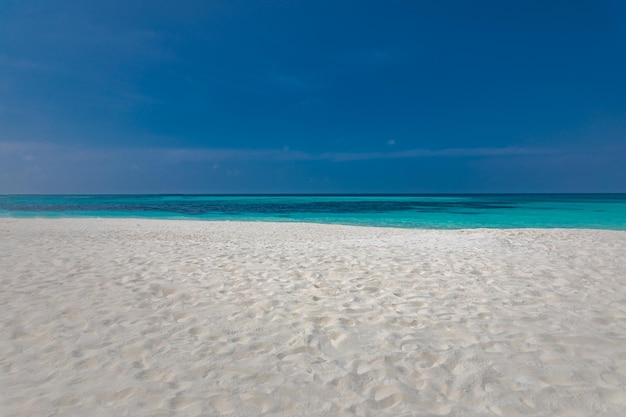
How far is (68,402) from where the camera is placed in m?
3.21

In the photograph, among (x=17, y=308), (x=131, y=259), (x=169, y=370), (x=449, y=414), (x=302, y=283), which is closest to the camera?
(x=449, y=414)

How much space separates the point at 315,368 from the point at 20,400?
2.84 metres

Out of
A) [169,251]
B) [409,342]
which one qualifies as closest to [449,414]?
[409,342]

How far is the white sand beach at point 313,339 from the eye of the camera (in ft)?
10.8

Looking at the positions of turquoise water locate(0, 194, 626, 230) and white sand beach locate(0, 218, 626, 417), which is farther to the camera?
turquoise water locate(0, 194, 626, 230)

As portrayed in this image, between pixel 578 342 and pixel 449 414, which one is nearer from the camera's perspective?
pixel 449 414

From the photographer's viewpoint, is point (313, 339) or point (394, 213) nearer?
point (313, 339)

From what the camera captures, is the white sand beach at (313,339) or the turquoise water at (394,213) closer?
the white sand beach at (313,339)

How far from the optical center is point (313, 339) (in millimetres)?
4594

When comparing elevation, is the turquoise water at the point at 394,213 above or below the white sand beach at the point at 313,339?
below

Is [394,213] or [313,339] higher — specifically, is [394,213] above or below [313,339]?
below

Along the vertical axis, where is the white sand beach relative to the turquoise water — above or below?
above

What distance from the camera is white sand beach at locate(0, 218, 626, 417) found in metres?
3.30

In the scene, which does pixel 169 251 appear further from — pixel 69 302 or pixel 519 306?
pixel 519 306
